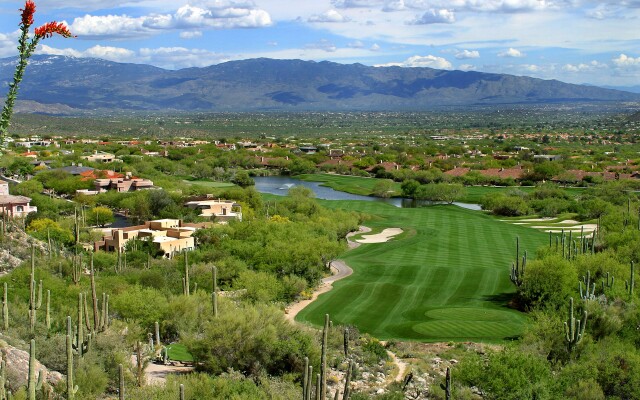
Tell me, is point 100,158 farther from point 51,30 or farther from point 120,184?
point 51,30

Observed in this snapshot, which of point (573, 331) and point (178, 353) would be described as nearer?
point (573, 331)

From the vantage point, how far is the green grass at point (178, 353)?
97.1ft

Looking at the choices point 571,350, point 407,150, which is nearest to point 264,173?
point 407,150

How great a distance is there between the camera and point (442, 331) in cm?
3591

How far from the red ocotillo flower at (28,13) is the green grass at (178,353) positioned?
2136 cm

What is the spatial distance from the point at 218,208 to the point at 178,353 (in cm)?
3995

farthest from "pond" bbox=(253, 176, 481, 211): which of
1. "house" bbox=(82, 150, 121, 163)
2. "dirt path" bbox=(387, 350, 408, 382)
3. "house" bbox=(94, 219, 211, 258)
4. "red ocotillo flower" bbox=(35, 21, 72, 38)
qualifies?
"red ocotillo flower" bbox=(35, 21, 72, 38)

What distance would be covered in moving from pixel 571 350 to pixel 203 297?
15442 mm

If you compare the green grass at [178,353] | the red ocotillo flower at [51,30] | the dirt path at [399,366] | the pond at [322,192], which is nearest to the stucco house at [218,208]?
the pond at [322,192]

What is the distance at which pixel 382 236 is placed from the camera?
220 feet

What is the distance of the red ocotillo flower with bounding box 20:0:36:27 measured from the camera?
9.06m

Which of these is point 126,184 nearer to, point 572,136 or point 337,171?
point 337,171

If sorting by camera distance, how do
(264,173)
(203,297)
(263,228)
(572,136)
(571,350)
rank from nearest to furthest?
(571,350), (203,297), (263,228), (264,173), (572,136)

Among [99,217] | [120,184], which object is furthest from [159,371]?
[120,184]
